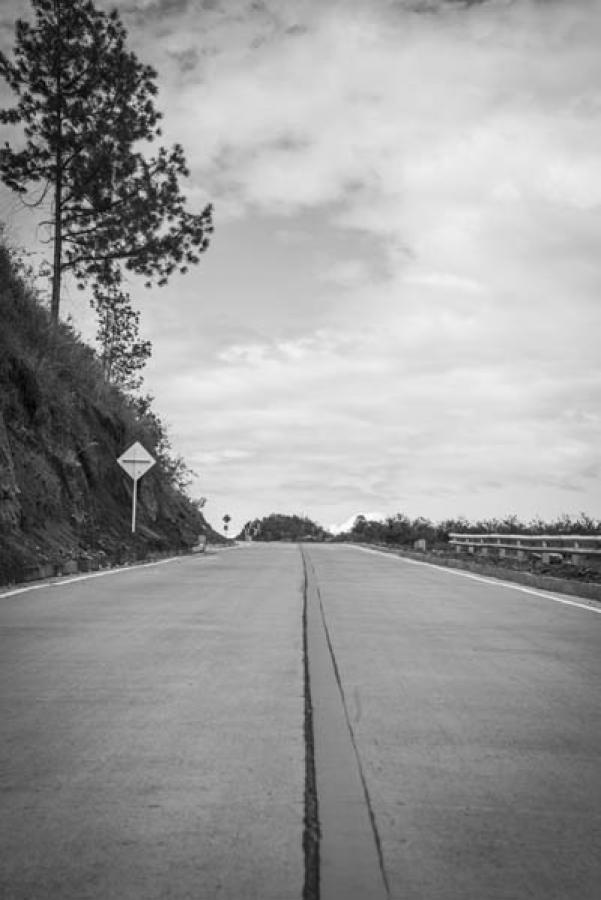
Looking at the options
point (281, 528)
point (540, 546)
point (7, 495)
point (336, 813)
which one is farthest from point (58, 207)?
point (281, 528)

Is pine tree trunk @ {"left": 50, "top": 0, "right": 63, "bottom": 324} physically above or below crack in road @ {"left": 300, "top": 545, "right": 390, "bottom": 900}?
above

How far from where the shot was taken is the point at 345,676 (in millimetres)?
5758

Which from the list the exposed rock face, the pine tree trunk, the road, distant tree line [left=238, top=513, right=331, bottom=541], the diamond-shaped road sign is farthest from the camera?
distant tree line [left=238, top=513, right=331, bottom=541]

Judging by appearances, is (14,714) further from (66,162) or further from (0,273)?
(66,162)

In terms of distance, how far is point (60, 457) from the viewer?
73.8ft

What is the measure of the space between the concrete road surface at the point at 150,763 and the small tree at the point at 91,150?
22616 mm

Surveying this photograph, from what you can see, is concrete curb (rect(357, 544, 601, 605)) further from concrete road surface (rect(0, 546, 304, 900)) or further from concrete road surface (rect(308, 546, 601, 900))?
concrete road surface (rect(0, 546, 304, 900))

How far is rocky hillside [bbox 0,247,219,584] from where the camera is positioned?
671 inches

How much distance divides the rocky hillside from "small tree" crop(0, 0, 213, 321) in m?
3.24

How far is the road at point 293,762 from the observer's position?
263 centimetres

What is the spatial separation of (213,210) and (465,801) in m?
27.5

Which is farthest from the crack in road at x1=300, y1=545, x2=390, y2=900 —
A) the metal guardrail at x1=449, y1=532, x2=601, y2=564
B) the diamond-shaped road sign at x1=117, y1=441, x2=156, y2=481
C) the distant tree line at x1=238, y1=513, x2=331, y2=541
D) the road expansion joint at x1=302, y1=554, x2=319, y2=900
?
the distant tree line at x1=238, y1=513, x2=331, y2=541

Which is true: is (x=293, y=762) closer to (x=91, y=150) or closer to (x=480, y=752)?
(x=480, y=752)

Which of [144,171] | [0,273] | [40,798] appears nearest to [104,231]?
[144,171]
